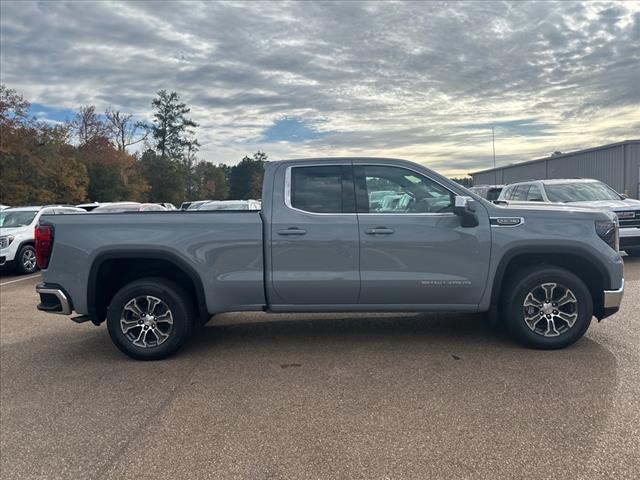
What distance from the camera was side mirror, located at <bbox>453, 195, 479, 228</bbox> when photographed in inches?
180

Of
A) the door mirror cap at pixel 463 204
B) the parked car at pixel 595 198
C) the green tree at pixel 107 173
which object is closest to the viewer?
the door mirror cap at pixel 463 204

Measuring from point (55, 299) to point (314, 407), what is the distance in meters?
2.89

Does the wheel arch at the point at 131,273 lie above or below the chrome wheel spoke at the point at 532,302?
above

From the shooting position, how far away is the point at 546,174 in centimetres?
3453

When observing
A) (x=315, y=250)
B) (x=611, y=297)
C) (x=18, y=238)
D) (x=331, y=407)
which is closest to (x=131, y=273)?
(x=315, y=250)

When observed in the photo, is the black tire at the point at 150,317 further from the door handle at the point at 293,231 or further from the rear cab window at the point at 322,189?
the rear cab window at the point at 322,189

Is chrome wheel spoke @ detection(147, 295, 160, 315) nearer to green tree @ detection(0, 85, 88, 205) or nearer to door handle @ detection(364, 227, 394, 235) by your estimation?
door handle @ detection(364, 227, 394, 235)

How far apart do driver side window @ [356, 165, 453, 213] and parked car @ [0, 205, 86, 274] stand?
882 cm

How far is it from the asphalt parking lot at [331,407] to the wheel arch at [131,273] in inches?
23.5

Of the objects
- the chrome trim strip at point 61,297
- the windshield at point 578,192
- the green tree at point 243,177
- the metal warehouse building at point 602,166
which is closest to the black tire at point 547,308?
the chrome trim strip at point 61,297

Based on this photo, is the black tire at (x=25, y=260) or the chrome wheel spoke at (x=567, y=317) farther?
the black tire at (x=25, y=260)

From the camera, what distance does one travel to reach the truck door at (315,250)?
4.74 meters

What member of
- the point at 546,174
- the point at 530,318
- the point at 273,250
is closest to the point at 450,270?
the point at 530,318

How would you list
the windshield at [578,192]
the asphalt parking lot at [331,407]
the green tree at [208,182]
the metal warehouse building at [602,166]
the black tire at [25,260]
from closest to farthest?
1. the asphalt parking lot at [331,407]
2. the windshield at [578,192]
3. the black tire at [25,260]
4. the metal warehouse building at [602,166]
5. the green tree at [208,182]
